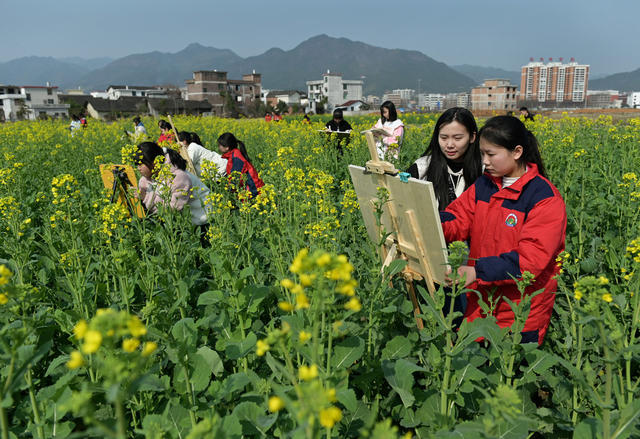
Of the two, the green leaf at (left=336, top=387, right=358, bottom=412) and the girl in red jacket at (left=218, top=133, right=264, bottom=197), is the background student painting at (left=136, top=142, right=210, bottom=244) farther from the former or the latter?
the green leaf at (left=336, top=387, right=358, bottom=412)

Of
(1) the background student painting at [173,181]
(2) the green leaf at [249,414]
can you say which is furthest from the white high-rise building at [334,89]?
(2) the green leaf at [249,414]

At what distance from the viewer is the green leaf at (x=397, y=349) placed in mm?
2326

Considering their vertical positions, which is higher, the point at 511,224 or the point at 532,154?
the point at 532,154

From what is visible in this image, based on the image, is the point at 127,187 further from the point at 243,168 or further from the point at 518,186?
the point at 518,186

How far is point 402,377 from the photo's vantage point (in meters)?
1.93

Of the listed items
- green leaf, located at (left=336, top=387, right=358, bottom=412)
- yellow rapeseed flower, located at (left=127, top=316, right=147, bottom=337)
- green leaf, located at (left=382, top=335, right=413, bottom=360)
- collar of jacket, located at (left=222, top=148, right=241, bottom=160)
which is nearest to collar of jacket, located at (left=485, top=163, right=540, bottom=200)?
green leaf, located at (left=382, top=335, right=413, bottom=360)

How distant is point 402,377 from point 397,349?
426mm

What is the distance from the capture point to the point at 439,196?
3.17 meters

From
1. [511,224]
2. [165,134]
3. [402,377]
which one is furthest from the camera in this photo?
[165,134]

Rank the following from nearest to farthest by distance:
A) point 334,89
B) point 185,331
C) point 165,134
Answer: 1. point 185,331
2. point 165,134
3. point 334,89

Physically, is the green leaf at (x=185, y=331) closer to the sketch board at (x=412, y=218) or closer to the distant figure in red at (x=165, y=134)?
the sketch board at (x=412, y=218)

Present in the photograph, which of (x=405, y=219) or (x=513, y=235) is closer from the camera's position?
(x=405, y=219)

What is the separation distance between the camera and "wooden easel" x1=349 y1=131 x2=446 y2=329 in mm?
2078

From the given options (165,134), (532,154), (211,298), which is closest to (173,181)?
(211,298)
